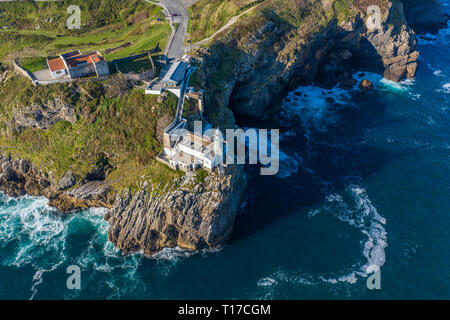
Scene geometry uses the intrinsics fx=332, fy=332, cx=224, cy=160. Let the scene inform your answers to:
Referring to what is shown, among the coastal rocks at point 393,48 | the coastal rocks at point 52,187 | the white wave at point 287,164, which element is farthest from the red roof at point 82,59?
the coastal rocks at point 393,48

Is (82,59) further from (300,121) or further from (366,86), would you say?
(366,86)

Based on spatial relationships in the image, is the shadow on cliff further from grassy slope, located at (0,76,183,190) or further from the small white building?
grassy slope, located at (0,76,183,190)

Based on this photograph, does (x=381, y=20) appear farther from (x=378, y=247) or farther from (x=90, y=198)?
(x=90, y=198)

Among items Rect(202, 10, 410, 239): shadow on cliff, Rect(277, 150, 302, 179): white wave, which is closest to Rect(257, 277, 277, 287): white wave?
Rect(202, 10, 410, 239): shadow on cliff

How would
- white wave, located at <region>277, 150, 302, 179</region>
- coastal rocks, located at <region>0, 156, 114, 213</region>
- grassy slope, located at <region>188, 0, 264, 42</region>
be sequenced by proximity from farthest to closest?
1. grassy slope, located at <region>188, 0, 264, 42</region>
2. white wave, located at <region>277, 150, 302, 179</region>
3. coastal rocks, located at <region>0, 156, 114, 213</region>

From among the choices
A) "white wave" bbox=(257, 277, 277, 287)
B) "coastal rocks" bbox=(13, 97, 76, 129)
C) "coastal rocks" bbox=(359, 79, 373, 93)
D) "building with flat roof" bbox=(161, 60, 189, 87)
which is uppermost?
"building with flat roof" bbox=(161, 60, 189, 87)

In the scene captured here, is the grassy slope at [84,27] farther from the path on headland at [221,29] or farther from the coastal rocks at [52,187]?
the coastal rocks at [52,187]
